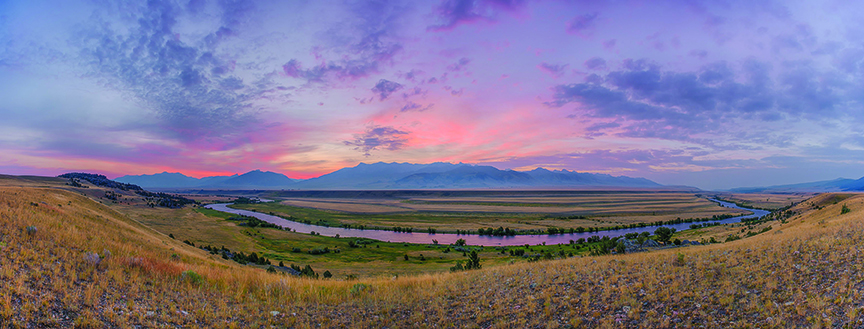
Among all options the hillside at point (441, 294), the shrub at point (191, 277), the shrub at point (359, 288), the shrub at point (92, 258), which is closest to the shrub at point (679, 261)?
the hillside at point (441, 294)

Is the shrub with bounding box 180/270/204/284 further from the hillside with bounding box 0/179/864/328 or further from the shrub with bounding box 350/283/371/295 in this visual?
the shrub with bounding box 350/283/371/295

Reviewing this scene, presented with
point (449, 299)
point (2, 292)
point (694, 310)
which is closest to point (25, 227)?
point (2, 292)

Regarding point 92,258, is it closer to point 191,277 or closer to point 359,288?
point 191,277

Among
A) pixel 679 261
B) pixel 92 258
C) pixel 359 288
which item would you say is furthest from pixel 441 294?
pixel 92 258

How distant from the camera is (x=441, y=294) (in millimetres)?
11492

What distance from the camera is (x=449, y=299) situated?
36.3 feet

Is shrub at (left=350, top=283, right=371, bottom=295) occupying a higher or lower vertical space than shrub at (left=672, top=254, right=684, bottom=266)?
lower

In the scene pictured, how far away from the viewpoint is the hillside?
7.12 metres

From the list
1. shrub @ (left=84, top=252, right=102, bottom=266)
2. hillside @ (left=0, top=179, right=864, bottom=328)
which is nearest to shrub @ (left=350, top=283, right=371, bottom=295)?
hillside @ (left=0, top=179, right=864, bottom=328)

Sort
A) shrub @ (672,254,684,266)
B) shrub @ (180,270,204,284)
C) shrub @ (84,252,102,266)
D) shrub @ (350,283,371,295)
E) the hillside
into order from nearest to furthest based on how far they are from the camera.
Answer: the hillside < shrub @ (84,252,102,266) < shrub @ (180,270,204,284) < shrub @ (350,283,371,295) < shrub @ (672,254,684,266)

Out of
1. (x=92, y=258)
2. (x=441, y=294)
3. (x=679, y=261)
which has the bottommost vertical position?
(x=441, y=294)

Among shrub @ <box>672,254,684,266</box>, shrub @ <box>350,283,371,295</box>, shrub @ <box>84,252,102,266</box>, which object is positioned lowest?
shrub @ <box>350,283,371,295</box>

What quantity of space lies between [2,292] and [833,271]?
20882 millimetres

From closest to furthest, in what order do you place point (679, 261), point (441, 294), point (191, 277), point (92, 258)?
point (92, 258), point (191, 277), point (441, 294), point (679, 261)
